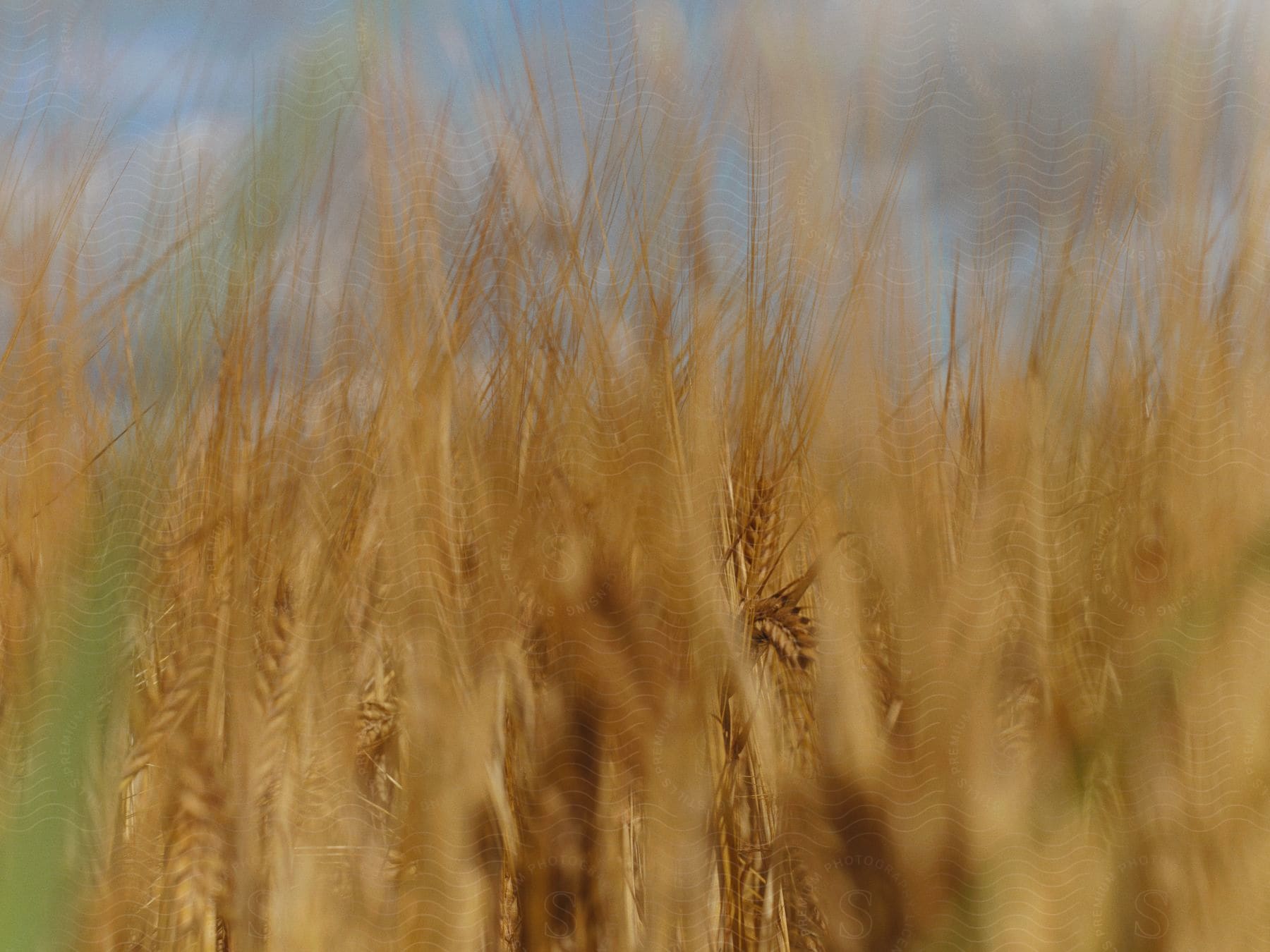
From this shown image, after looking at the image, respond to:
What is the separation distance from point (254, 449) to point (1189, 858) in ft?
1.84

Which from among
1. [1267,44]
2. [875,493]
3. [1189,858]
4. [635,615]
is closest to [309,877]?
[635,615]

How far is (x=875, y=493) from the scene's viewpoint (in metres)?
0.55

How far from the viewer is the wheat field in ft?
1.72

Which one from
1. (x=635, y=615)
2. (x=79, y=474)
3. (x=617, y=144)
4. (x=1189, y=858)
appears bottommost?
(x=1189, y=858)

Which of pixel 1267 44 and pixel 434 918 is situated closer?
pixel 434 918

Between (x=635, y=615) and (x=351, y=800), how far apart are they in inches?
7.3

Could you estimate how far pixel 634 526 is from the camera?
54 centimetres

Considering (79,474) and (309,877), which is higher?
(79,474)

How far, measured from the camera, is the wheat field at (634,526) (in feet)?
1.72

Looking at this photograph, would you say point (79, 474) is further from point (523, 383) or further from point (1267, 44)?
point (1267, 44)

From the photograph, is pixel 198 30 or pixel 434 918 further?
pixel 198 30

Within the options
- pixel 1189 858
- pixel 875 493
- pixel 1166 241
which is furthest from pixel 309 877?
pixel 1166 241

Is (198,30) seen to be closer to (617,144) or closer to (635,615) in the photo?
(617,144)

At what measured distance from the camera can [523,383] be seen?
0.57m
